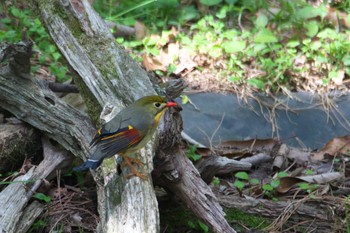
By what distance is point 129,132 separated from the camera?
3.79 metres

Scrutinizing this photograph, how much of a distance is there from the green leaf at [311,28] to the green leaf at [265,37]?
15.7 inches

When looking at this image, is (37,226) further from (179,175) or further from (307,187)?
(307,187)

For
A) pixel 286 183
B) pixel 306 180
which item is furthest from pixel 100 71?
pixel 306 180

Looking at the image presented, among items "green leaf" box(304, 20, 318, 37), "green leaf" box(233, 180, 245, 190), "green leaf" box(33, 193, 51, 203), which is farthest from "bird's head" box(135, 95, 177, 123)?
"green leaf" box(304, 20, 318, 37)

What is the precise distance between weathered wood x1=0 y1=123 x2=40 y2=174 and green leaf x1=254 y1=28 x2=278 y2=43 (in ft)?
10.0

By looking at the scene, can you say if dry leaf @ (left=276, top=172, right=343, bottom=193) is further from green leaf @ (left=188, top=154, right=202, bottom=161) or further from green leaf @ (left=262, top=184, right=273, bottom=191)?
green leaf @ (left=188, top=154, right=202, bottom=161)

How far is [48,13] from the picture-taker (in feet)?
15.9

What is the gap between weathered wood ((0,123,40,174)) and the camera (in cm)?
470

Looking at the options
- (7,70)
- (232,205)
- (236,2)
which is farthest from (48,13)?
(236,2)

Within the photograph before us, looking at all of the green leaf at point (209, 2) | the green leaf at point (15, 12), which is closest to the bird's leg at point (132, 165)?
the green leaf at point (15, 12)

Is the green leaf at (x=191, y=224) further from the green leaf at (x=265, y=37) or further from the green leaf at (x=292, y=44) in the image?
the green leaf at (x=292, y=44)

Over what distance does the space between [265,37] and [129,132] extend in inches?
141

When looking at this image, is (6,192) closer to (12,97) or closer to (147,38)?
(12,97)

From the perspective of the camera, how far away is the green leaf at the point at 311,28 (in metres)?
7.04
